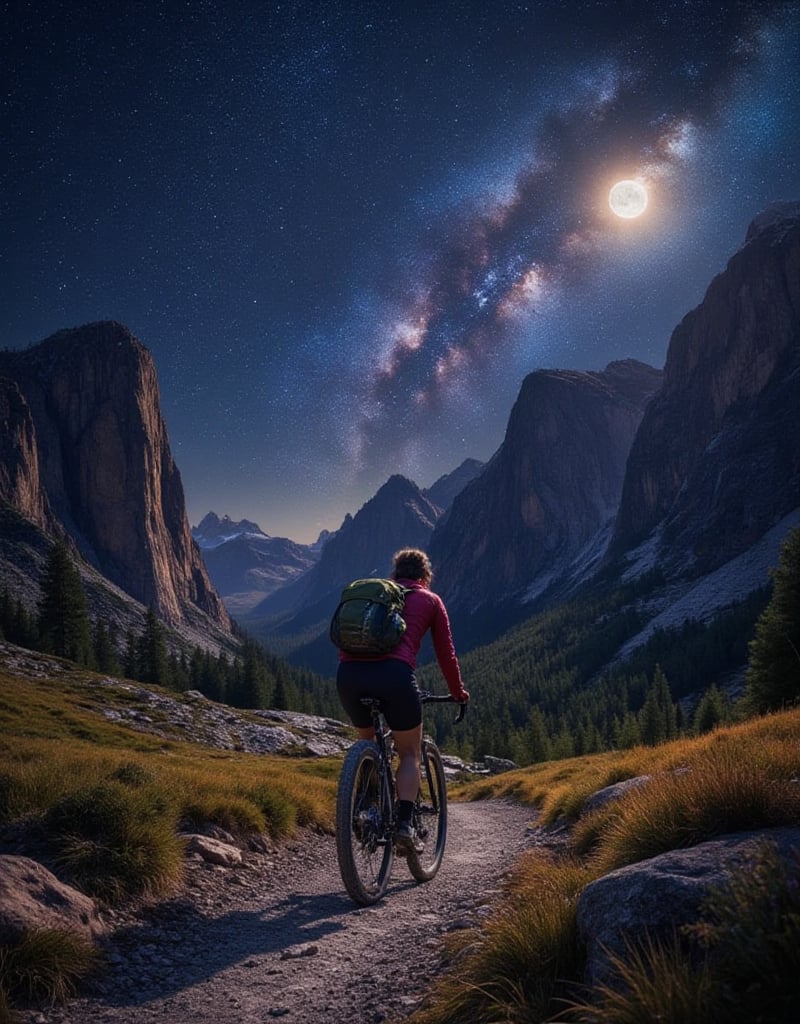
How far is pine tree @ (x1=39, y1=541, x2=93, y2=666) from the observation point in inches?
2395

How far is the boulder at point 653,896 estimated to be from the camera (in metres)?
2.79

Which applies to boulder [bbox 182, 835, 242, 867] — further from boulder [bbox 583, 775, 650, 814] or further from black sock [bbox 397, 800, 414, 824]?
boulder [bbox 583, 775, 650, 814]

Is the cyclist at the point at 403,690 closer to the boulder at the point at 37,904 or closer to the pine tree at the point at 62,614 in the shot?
the boulder at the point at 37,904

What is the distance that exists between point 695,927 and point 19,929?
446cm

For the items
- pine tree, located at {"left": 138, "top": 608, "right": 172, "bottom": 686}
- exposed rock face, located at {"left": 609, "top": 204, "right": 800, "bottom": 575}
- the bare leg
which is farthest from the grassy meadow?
exposed rock face, located at {"left": 609, "top": 204, "right": 800, "bottom": 575}

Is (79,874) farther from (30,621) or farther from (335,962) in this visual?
(30,621)

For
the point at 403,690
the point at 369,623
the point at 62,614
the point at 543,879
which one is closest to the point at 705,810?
the point at 543,879

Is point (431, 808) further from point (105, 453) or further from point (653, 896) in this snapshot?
point (105, 453)

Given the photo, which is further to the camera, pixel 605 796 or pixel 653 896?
pixel 605 796

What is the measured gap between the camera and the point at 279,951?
15.8ft

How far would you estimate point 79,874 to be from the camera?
5.15m

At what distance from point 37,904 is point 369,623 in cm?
349

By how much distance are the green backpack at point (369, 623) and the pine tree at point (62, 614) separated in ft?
215

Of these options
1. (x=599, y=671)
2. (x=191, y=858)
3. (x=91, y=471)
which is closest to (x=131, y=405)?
(x=91, y=471)
